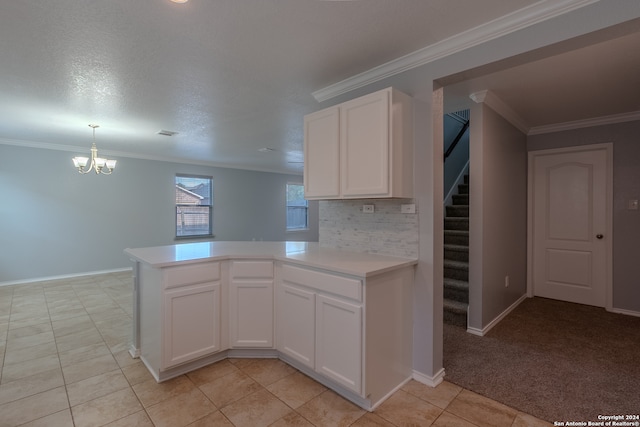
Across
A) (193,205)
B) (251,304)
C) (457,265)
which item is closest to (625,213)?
(457,265)

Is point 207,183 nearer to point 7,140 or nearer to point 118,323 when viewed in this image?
point 7,140

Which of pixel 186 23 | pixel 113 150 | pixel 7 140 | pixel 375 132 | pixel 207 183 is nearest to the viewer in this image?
pixel 186 23

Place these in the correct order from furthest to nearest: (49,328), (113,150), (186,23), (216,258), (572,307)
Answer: (113,150), (572,307), (49,328), (216,258), (186,23)

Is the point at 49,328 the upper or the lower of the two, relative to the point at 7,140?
lower

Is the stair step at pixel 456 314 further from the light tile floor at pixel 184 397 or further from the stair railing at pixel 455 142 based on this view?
the stair railing at pixel 455 142

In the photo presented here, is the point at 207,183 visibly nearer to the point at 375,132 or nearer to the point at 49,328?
the point at 49,328

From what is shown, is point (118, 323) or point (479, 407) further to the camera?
point (118, 323)

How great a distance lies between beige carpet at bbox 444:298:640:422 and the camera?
1909 mm

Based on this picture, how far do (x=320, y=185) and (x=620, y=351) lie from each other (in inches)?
115

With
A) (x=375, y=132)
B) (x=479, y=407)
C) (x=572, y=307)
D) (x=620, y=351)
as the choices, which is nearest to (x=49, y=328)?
(x=375, y=132)

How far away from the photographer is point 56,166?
5164mm

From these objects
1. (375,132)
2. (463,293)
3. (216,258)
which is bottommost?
(463,293)

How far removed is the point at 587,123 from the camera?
3.67m

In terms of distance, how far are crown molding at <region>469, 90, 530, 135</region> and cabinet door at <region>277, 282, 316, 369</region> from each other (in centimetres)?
235
